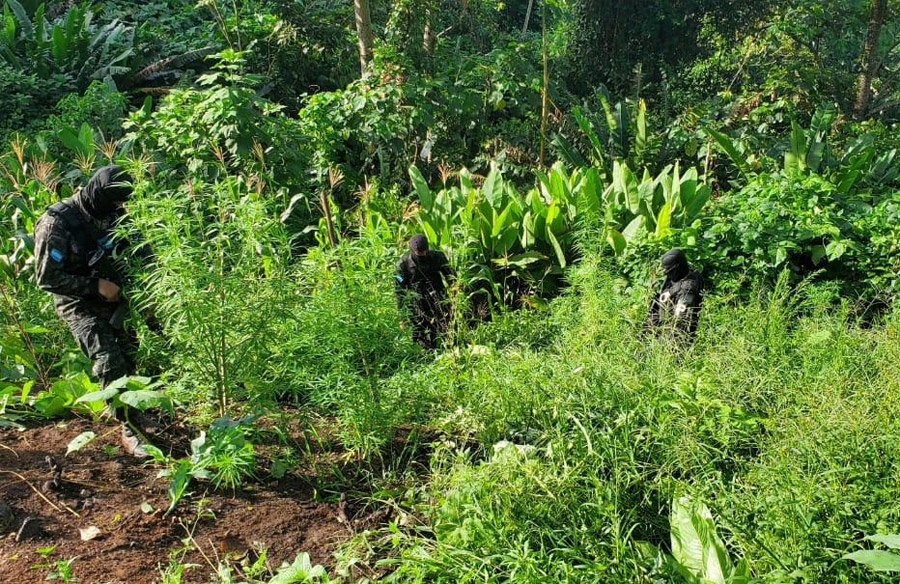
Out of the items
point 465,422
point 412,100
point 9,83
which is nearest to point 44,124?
point 9,83

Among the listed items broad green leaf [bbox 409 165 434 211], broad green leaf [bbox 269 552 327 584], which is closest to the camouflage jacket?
broad green leaf [bbox 269 552 327 584]

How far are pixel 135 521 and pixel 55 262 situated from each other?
1650 mm

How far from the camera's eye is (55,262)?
4.39m

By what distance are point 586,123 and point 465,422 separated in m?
6.07

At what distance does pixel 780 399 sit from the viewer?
12.1ft

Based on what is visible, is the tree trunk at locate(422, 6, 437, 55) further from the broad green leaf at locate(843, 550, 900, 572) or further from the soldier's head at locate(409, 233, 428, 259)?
the broad green leaf at locate(843, 550, 900, 572)

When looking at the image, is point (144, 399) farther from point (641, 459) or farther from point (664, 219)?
point (664, 219)

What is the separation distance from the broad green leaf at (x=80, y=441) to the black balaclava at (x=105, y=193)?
4.10 feet

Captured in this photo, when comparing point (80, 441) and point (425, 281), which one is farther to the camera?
point (425, 281)

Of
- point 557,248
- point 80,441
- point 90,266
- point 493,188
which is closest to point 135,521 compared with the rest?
point 80,441

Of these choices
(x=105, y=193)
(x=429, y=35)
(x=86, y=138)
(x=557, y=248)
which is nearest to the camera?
(x=105, y=193)

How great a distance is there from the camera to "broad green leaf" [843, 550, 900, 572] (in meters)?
2.57

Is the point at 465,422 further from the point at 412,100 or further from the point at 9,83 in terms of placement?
the point at 9,83

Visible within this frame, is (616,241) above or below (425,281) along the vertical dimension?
below
